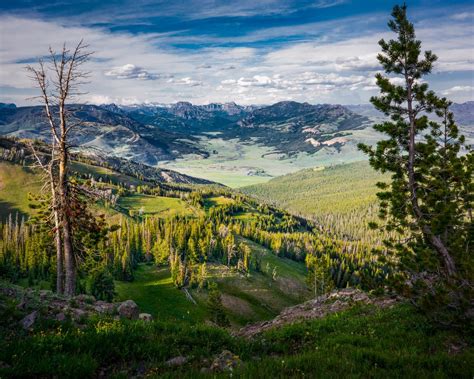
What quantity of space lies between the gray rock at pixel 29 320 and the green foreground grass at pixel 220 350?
1.49ft

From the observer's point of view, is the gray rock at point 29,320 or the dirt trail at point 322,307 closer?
the gray rock at point 29,320

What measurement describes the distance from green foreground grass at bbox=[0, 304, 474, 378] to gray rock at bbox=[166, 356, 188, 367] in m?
0.18

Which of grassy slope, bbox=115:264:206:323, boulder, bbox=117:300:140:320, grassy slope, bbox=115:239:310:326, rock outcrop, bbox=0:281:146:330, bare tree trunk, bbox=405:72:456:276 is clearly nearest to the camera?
rock outcrop, bbox=0:281:146:330

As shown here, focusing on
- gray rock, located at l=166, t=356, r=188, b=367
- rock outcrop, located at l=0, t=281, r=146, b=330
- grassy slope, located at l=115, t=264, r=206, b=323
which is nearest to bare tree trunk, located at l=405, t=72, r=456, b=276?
gray rock, located at l=166, t=356, r=188, b=367

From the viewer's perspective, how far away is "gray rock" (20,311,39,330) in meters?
12.4

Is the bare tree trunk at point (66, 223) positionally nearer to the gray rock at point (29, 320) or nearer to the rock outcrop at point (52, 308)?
the rock outcrop at point (52, 308)

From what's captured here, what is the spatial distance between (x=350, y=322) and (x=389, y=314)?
91.3 inches

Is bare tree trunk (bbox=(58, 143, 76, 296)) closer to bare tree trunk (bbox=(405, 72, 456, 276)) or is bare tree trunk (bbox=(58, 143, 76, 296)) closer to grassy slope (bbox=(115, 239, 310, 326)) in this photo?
bare tree trunk (bbox=(405, 72, 456, 276))

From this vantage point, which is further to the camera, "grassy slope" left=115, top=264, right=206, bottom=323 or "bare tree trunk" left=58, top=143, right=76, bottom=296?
"grassy slope" left=115, top=264, right=206, bottom=323

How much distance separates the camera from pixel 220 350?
40.0ft

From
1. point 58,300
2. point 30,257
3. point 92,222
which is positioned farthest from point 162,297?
point 58,300

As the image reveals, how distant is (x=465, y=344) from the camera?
12695 mm

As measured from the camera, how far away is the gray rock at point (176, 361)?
33.6 ft

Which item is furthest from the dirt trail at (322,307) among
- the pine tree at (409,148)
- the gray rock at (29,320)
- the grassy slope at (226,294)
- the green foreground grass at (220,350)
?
the grassy slope at (226,294)
